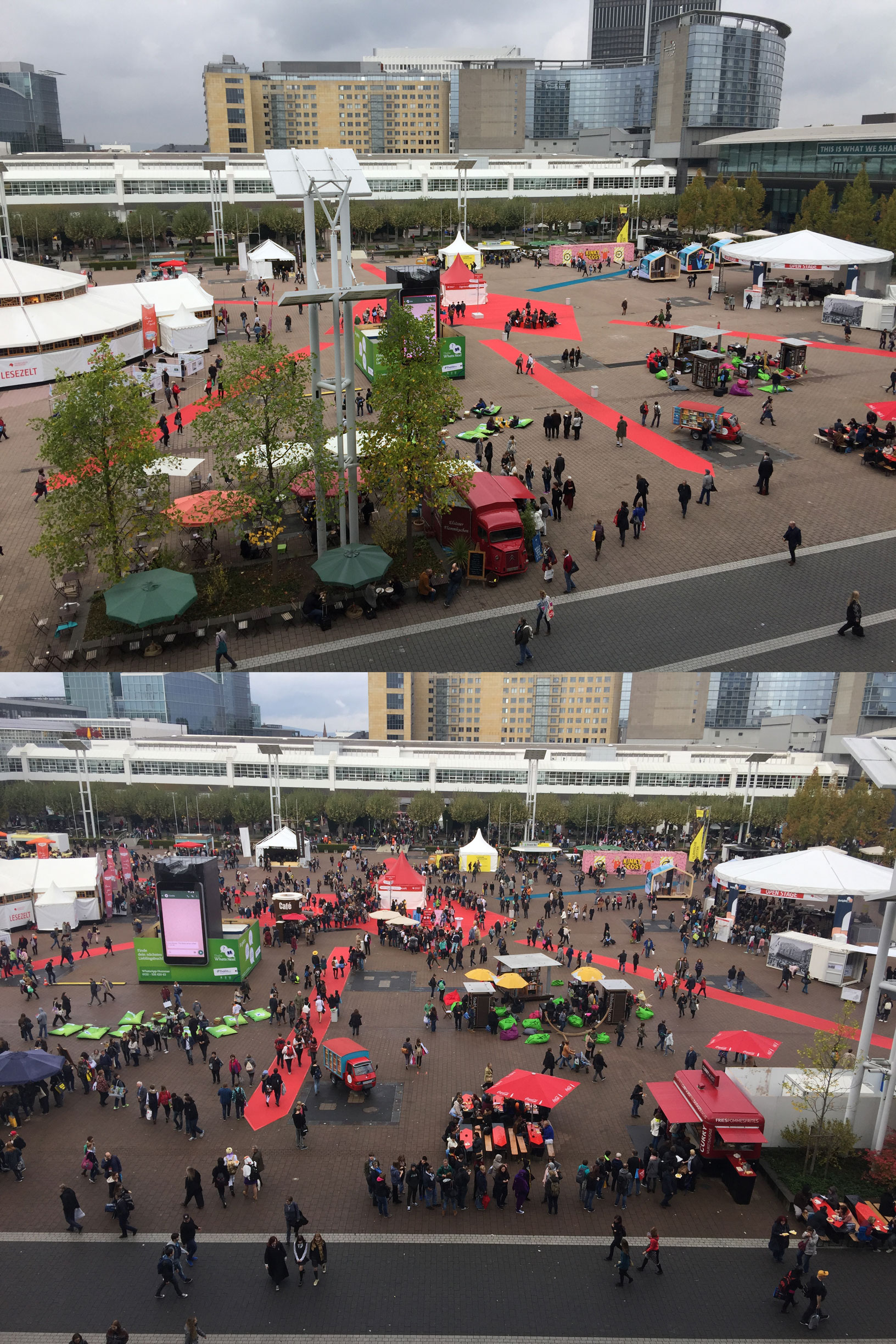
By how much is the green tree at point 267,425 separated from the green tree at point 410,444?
3.95ft

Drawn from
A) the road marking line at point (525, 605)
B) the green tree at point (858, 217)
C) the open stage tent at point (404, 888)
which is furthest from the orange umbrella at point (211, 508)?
the green tree at point (858, 217)

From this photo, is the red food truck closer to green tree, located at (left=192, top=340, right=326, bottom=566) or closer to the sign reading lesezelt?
green tree, located at (left=192, top=340, right=326, bottom=566)

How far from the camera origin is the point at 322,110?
137500mm

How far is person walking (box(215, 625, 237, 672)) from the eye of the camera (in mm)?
18078

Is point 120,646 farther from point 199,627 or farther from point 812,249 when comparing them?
point 812,249

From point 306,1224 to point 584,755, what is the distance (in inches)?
1350

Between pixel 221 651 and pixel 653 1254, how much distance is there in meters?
12.2

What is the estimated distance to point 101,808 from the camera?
1714 inches

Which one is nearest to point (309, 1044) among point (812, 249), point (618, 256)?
point (812, 249)

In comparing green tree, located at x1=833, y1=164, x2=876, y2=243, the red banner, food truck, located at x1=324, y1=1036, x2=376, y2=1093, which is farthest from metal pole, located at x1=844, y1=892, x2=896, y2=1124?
green tree, located at x1=833, y1=164, x2=876, y2=243

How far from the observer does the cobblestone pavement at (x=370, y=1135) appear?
41.6 feet

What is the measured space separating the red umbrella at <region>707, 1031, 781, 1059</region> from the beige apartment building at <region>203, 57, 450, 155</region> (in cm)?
13746

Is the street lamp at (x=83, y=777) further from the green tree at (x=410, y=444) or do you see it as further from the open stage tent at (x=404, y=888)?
the green tree at (x=410, y=444)

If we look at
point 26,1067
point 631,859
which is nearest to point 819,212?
point 631,859
